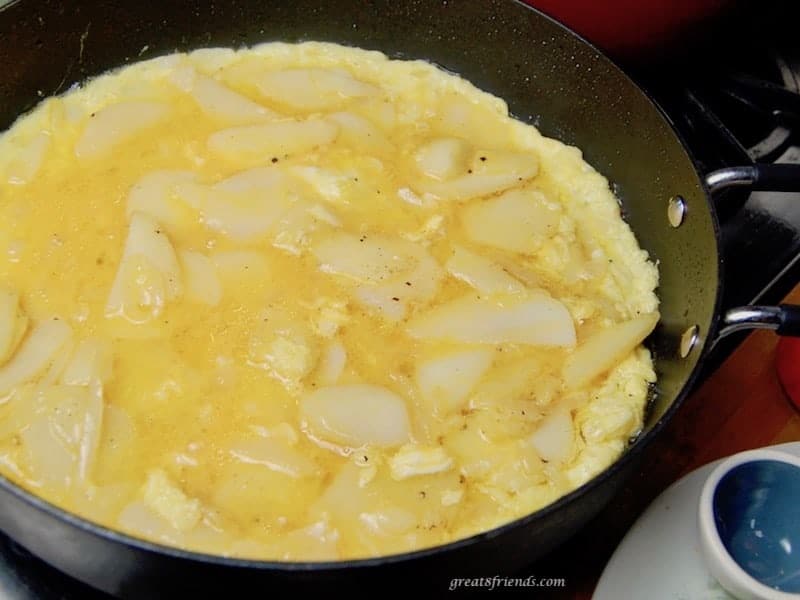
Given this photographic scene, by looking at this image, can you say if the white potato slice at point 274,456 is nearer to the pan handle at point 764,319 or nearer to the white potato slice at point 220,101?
the pan handle at point 764,319

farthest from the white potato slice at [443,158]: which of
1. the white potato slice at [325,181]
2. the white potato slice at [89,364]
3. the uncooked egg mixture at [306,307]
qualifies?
the white potato slice at [89,364]

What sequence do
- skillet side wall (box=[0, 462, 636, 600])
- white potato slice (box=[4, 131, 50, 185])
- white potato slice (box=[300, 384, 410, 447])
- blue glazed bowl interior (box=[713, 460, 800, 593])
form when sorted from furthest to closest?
white potato slice (box=[4, 131, 50, 185])
white potato slice (box=[300, 384, 410, 447])
blue glazed bowl interior (box=[713, 460, 800, 593])
skillet side wall (box=[0, 462, 636, 600])

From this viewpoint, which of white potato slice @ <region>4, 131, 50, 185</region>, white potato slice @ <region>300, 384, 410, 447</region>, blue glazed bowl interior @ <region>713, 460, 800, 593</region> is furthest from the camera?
white potato slice @ <region>4, 131, 50, 185</region>

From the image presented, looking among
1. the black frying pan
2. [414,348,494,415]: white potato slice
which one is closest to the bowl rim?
the black frying pan

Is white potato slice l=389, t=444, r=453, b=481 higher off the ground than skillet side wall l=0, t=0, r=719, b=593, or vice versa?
skillet side wall l=0, t=0, r=719, b=593

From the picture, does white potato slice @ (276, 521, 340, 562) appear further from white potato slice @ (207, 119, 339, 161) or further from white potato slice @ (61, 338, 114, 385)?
white potato slice @ (207, 119, 339, 161)

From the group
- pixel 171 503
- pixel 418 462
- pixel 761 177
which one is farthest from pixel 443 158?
pixel 171 503
